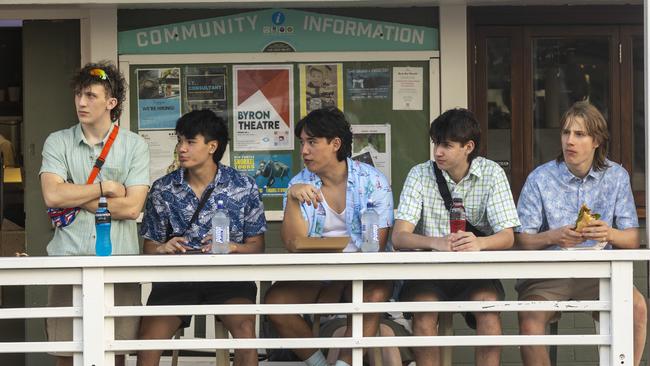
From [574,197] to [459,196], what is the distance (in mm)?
590

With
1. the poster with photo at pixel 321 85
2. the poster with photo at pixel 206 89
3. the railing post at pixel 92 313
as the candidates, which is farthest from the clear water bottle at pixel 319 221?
the poster with photo at pixel 206 89

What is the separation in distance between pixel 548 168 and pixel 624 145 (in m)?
1.72

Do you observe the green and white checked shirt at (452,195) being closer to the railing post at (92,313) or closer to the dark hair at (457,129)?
the dark hair at (457,129)

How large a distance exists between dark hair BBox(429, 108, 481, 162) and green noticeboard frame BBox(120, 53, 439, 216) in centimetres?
148

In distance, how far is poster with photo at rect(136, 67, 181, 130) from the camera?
7.30 m

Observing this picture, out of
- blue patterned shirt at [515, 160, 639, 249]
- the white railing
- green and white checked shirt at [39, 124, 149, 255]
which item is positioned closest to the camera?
the white railing

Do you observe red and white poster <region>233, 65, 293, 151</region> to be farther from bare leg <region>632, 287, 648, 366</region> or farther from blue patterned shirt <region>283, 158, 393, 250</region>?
bare leg <region>632, 287, 648, 366</region>

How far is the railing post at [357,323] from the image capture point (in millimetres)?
5223

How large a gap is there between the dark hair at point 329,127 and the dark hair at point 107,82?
2.96 ft

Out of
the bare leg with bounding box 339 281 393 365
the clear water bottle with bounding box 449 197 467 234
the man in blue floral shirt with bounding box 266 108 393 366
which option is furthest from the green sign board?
the bare leg with bounding box 339 281 393 365

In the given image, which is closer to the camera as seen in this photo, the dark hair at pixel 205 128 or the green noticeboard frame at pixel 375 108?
the dark hair at pixel 205 128

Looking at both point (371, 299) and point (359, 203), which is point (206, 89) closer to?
Result: point (359, 203)

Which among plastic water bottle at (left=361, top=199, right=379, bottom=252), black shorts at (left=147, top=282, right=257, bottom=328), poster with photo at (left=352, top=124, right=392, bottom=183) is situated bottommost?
black shorts at (left=147, top=282, right=257, bottom=328)

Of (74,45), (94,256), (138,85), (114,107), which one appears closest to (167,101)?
(138,85)
